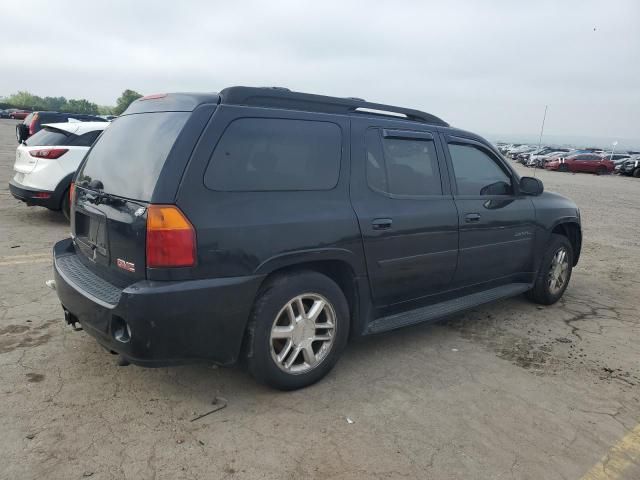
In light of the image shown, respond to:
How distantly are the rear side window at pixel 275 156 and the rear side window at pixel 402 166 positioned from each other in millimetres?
317

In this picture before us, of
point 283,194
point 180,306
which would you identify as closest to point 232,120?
point 283,194

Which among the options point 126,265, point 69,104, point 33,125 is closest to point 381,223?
point 126,265

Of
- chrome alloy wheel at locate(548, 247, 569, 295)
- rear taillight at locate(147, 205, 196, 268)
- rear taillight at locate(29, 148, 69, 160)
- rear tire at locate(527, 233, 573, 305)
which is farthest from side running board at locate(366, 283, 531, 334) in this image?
rear taillight at locate(29, 148, 69, 160)

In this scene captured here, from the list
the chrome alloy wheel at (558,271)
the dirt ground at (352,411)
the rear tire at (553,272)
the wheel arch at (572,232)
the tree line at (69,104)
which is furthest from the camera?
the tree line at (69,104)

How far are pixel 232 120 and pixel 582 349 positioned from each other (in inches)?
132

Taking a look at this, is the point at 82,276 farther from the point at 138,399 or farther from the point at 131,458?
the point at 131,458

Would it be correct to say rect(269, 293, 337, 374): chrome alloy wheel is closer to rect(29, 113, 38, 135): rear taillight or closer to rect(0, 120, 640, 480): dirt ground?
rect(0, 120, 640, 480): dirt ground

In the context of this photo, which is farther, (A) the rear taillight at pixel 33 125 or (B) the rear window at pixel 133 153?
(A) the rear taillight at pixel 33 125

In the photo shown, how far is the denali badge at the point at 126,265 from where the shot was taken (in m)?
2.75

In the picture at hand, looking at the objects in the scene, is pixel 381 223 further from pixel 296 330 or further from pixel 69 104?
pixel 69 104

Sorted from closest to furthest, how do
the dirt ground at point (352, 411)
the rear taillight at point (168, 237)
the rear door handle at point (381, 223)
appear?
the dirt ground at point (352, 411), the rear taillight at point (168, 237), the rear door handle at point (381, 223)

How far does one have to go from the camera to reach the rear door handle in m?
3.43

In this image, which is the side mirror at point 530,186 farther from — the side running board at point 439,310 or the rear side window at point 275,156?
the rear side window at point 275,156

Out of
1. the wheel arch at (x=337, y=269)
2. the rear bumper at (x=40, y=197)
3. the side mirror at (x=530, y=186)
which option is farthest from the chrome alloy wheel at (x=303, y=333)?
the rear bumper at (x=40, y=197)
